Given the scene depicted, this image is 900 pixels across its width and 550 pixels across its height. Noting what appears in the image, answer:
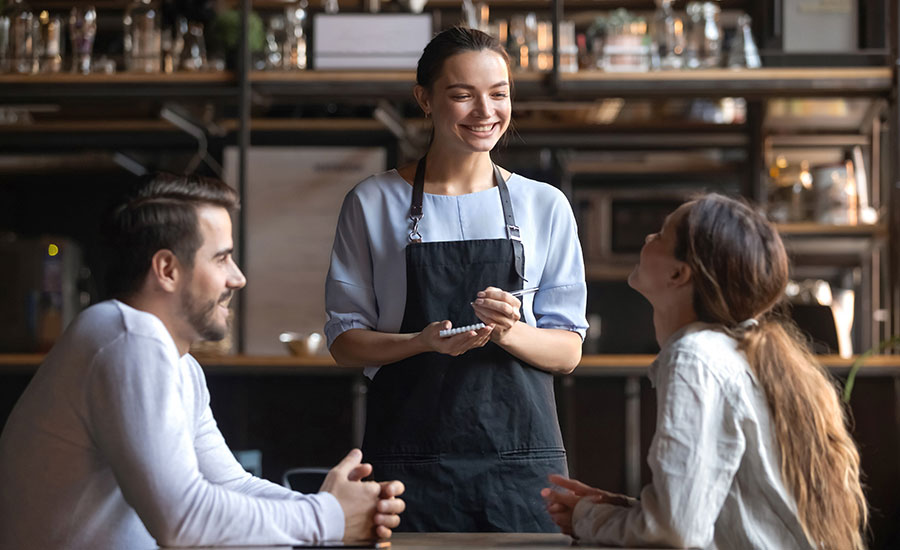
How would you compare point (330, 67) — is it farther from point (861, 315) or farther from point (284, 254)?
point (861, 315)

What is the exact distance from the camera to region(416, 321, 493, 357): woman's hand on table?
5.69ft

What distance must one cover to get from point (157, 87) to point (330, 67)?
729 mm

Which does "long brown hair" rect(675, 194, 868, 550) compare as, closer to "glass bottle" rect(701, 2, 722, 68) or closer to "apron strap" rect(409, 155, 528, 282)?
"apron strap" rect(409, 155, 528, 282)

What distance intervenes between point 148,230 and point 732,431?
33.6 inches

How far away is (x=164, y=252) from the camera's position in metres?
1.50

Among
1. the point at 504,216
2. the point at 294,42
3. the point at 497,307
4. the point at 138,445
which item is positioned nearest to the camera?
the point at 138,445

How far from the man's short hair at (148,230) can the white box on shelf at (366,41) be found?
2742 mm

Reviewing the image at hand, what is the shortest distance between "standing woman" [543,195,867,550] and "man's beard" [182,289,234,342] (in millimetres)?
544

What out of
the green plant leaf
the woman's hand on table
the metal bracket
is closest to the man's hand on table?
the woman's hand on table

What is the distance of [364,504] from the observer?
4.74 ft

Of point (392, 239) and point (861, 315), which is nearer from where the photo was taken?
point (392, 239)

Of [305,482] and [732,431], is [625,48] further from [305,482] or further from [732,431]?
[732,431]

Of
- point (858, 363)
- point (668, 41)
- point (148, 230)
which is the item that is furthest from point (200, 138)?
point (148, 230)

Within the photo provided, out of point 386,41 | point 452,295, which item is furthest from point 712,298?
point 386,41
